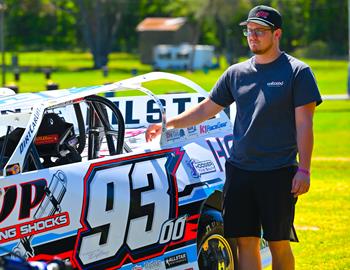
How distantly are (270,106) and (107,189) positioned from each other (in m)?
1.12

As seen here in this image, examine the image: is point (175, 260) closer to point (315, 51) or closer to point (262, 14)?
point (262, 14)

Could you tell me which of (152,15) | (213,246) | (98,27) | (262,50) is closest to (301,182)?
(262,50)

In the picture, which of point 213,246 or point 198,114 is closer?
point 198,114

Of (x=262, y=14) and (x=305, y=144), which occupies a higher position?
(x=262, y=14)

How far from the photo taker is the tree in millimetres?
92875

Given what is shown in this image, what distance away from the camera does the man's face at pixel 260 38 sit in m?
6.22

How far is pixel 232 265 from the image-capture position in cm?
736

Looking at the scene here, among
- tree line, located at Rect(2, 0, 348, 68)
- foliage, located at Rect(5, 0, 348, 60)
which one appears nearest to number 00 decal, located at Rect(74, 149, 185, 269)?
foliage, located at Rect(5, 0, 348, 60)

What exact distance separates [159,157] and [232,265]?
111cm

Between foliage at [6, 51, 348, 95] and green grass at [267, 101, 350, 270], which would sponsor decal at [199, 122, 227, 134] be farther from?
foliage at [6, 51, 348, 95]

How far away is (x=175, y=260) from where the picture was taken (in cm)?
677

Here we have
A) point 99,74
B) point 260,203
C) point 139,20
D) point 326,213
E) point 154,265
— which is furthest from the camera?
point 139,20

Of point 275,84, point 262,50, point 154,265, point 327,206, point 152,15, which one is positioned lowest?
point 152,15

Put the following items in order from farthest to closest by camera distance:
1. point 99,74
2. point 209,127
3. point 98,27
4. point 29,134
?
point 98,27
point 99,74
point 209,127
point 29,134
